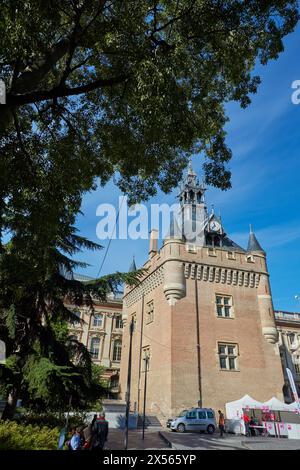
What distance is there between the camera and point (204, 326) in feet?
88.2

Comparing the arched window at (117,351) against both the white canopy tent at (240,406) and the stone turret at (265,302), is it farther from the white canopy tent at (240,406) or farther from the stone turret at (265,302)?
the white canopy tent at (240,406)

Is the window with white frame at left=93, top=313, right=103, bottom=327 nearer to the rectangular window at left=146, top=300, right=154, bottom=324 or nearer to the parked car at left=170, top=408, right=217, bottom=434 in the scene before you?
the rectangular window at left=146, top=300, right=154, bottom=324

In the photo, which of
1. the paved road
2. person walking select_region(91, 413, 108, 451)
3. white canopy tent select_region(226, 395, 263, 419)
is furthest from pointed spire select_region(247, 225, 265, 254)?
person walking select_region(91, 413, 108, 451)

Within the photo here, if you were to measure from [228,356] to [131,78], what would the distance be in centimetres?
2421

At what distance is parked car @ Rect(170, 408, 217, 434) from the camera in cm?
2128

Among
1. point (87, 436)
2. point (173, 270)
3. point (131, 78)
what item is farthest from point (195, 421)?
point (131, 78)

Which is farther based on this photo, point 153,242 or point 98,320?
point 98,320

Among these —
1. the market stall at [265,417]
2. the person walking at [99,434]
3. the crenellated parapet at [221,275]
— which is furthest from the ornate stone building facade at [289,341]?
the person walking at [99,434]

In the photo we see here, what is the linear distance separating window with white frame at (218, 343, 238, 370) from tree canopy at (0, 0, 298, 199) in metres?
19.9

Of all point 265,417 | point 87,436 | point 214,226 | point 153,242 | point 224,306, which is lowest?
point 87,436

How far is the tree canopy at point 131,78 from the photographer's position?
6.42 meters

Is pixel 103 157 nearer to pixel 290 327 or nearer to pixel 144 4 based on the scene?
pixel 144 4

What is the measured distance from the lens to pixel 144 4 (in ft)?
23.6

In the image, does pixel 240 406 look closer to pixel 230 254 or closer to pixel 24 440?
pixel 230 254
